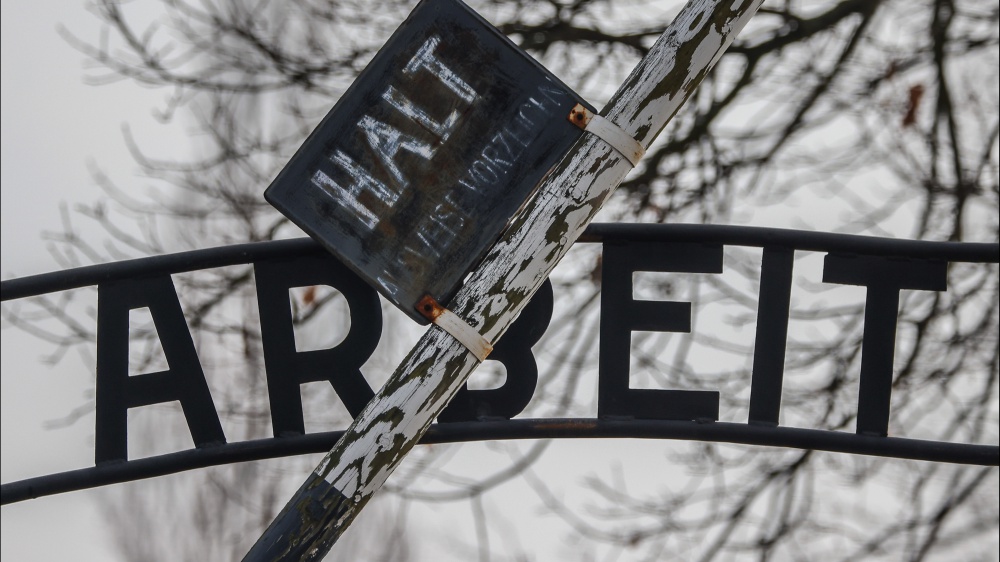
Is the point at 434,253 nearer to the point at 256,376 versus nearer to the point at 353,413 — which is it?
the point at 353,413

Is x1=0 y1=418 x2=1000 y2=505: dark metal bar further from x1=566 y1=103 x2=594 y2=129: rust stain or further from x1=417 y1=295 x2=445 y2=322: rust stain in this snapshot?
x1=566 y1=103 x2=594 y2=129: rust stain

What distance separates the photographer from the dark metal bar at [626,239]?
103 inches

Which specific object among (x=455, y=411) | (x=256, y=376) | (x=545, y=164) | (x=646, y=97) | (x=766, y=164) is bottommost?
(x=256, y=376)

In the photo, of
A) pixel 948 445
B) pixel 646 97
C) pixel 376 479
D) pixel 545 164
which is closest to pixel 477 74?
pixel 545 164

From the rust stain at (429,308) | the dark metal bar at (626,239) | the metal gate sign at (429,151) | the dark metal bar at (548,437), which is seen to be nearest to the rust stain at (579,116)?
the metal gate sign at (429,151)

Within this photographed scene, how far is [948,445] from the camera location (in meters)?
2.69

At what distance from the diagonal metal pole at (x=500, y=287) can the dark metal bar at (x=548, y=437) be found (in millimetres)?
774

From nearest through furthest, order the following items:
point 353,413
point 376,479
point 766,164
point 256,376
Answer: point 376,479
point 353,413
point 256,376
point 766,164

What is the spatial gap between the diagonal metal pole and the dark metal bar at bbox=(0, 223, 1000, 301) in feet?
2.38

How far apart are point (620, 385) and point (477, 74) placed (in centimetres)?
101

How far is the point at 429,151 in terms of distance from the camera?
2.09m

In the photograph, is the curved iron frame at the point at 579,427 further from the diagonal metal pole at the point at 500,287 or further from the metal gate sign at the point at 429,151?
the diagonal metal pole at the point at 500,287

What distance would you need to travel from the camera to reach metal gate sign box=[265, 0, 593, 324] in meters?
2.05

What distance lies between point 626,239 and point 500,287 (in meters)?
0.88
